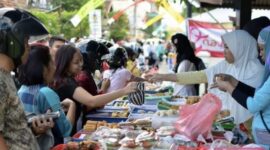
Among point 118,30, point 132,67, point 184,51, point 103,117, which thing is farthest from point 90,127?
point 118,30

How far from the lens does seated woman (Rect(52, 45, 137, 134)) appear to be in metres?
3.71

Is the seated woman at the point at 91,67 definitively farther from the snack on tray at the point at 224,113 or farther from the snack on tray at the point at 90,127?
the snack on tray at the point at 224,113

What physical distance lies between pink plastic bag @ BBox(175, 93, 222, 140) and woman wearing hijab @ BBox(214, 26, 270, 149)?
0.16 m

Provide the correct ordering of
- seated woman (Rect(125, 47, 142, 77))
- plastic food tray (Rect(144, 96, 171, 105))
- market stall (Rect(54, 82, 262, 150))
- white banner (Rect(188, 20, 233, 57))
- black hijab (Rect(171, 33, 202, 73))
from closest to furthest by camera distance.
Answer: market stall (Rect(54, 82, 262, 150)), plastic food tray (Rect(144, 96, 171, 105)), black hijab (Rect(171, 33, 202, 73)), seated woman (Rect(125, 47, 142, 77)), white banner (Rect(188, 20, 233, 57))

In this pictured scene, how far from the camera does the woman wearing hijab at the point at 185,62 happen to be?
6.79 meters

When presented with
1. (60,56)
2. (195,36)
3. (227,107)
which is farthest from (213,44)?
(60,56)

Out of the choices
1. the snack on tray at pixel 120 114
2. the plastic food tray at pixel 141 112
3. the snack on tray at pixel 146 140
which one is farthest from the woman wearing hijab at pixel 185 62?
the snack on tray at pixel 146 140

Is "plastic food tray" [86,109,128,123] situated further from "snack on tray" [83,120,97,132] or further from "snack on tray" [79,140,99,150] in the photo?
"snack on tray" [79,140,99,150]

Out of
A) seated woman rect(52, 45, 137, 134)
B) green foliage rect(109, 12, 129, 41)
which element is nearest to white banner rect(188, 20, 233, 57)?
seated woman rect(52, 45, 137, 134)

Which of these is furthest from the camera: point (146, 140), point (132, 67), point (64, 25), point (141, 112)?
point (64, 25)

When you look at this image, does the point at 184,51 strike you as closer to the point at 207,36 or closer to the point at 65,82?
the point at 65,82

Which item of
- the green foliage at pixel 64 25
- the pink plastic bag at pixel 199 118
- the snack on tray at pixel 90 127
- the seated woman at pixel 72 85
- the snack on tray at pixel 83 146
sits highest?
the green foliage at pixel 64 25

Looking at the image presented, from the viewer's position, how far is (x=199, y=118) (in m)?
3.34

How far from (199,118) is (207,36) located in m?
9.52
